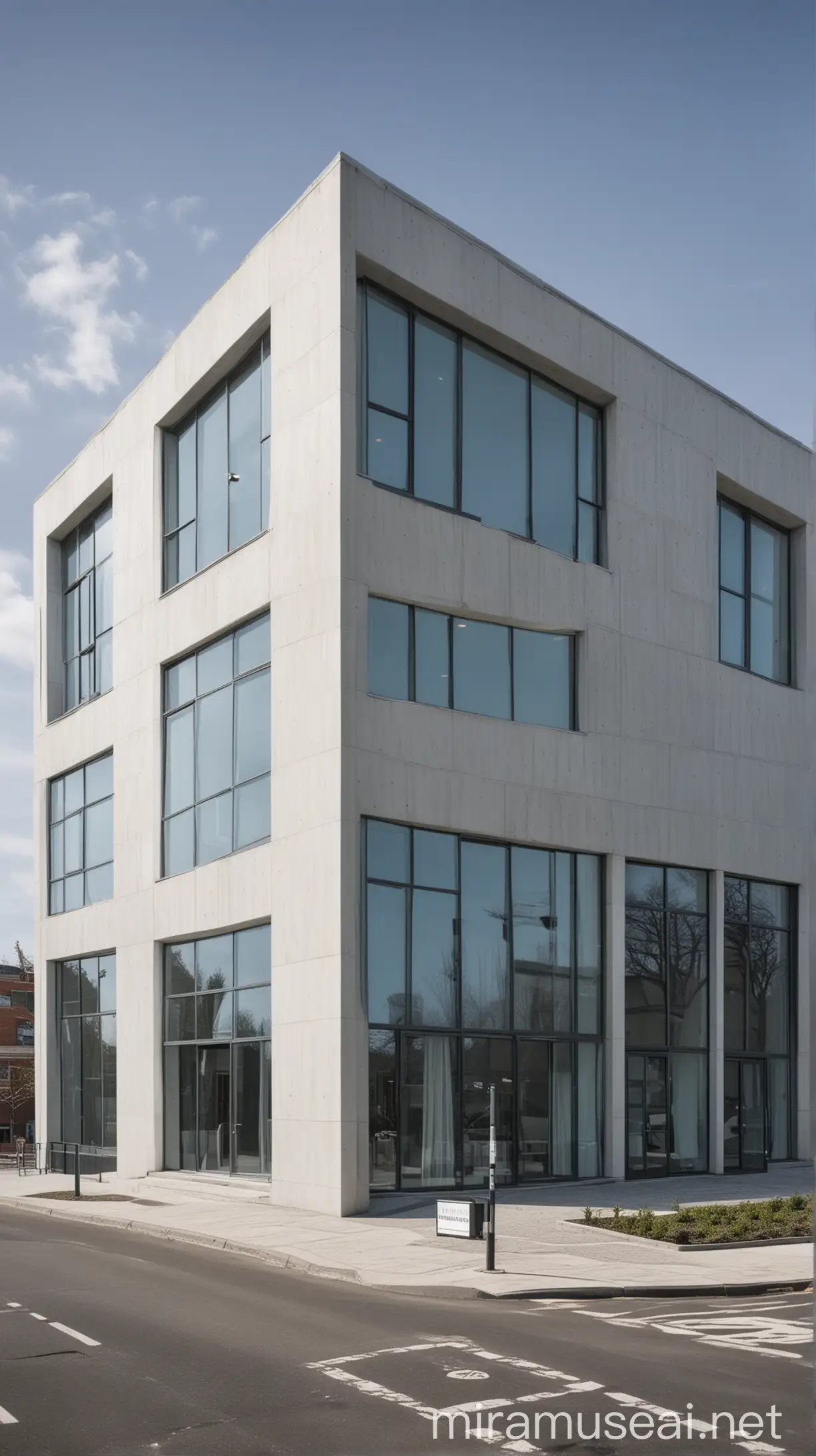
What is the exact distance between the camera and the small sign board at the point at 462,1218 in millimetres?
18469

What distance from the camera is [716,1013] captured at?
109 ft

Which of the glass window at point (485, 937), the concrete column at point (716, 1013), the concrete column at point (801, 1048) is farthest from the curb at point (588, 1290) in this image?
the concrete column at point (801, 1048)

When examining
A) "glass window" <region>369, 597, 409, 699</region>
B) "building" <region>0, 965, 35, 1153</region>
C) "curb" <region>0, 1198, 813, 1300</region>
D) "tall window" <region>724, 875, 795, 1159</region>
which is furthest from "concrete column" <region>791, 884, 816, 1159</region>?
"building" <region>0, 965, 35, 1153</region>

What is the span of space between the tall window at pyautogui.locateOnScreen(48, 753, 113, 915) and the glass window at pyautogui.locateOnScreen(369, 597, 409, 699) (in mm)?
13235

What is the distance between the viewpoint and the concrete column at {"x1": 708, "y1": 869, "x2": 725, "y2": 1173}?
32812mm

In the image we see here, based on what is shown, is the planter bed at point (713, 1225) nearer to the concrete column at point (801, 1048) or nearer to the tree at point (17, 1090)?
the concrete column at point (801, 1048)

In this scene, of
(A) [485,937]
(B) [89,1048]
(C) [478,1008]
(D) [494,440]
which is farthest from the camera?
(B) [89,1048]

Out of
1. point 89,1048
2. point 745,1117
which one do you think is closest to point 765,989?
point 745,1117

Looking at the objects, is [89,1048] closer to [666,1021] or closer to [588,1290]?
[666,1021]

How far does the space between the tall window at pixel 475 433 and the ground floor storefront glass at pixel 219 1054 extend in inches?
382

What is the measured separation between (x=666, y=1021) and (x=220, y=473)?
15.6m

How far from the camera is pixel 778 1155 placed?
35.9m

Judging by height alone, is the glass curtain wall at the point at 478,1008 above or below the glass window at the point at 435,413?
below

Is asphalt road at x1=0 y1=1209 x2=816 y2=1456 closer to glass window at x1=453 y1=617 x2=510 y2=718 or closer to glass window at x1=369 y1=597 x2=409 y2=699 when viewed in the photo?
glass window at x1=369 y1=597 x2=409 y2=699
